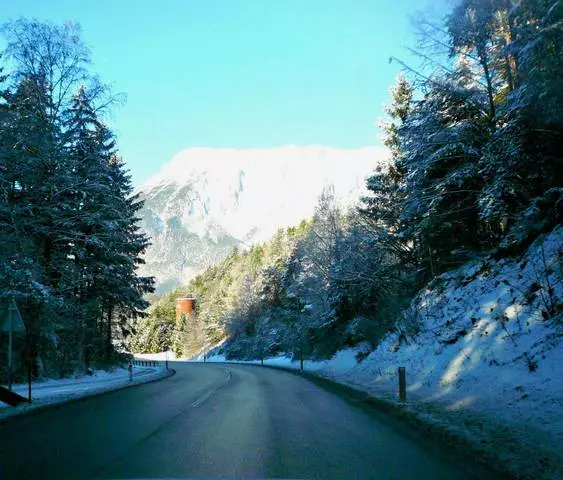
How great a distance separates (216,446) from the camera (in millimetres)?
7492

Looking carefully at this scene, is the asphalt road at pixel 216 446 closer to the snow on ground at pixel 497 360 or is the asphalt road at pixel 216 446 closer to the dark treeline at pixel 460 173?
the snow on ground at pixel 497 360

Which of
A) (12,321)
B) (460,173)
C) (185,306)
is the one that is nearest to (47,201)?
(12,321)

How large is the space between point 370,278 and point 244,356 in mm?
55319

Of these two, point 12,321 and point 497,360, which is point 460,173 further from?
point 12,321

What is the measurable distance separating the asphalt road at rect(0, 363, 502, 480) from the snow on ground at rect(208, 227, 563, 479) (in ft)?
3.72

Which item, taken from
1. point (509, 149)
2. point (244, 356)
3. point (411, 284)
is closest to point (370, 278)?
point (411, 284)

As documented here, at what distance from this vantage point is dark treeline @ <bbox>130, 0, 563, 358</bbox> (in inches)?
511

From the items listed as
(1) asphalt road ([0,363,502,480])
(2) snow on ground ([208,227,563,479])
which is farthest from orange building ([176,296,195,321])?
(1) asphalt road ([0,363,502,480])

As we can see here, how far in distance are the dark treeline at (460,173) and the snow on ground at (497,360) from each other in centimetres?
126

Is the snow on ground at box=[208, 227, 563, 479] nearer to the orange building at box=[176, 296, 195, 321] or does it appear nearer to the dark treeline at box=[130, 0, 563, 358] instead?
the dark treeline at box=[130, 0, 563, 358]

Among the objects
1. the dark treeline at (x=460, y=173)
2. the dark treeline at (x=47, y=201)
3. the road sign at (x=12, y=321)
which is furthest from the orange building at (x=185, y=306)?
the road sign at (x=12, y=321)

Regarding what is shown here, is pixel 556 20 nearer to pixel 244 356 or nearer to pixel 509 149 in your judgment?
pixel 509 149

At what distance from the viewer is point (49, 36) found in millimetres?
21250

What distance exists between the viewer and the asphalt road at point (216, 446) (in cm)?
601
